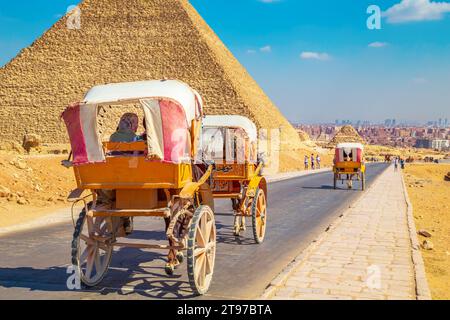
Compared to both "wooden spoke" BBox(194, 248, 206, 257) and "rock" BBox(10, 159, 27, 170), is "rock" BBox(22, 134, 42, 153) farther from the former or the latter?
"wooden spoke" BBox(194, 248, 206, 257)

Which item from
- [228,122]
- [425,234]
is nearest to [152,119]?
[228,122]

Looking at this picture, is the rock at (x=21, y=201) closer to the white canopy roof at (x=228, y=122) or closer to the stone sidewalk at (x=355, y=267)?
the white canopy roof at (x=228, y=122)

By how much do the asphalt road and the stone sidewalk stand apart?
0.37 meters

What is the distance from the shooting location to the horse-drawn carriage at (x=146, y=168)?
18.5 ft

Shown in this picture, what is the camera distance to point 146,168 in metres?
5.79

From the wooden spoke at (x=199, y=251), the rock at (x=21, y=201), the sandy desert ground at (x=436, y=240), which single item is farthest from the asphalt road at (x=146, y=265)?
the rock at (x=21, y=201)

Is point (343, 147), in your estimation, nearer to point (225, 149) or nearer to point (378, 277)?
point (225, 149)

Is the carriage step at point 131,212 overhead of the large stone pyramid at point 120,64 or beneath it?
beneath

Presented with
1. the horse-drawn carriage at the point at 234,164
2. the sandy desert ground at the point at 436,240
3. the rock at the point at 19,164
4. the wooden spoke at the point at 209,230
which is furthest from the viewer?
the rock at the point at 19,164

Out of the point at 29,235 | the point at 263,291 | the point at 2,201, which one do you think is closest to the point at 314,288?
the point at 263,291

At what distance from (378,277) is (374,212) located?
7.40m

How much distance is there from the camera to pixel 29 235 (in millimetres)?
10039

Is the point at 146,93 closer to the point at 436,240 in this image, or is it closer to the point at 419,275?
the point at 419,275

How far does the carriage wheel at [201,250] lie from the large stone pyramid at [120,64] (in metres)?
101
